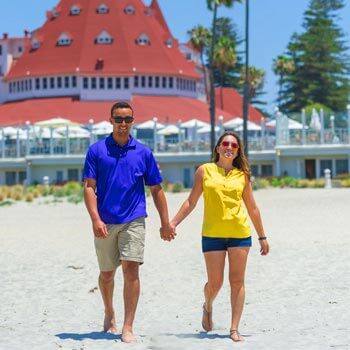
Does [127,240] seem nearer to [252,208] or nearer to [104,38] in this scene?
[252,208]

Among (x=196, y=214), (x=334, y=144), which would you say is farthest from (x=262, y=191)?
(x=196, y=214)

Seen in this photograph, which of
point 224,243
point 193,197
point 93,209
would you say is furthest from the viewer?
point 193,197

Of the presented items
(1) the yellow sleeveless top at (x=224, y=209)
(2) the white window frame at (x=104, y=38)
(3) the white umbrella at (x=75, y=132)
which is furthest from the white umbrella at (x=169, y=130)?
(1) the yellow sleeveless top at (x=224, y=209)

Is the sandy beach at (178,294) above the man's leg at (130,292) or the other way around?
the other way around

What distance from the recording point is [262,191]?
4025 cm

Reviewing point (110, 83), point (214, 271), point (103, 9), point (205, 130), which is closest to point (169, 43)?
point (103, 9)

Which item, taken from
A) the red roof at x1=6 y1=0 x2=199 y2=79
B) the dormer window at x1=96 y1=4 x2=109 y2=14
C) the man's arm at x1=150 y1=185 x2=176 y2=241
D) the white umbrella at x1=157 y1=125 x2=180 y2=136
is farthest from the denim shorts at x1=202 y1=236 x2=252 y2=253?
the dormer window at x1=96 y1=4 x2=109 y2=14

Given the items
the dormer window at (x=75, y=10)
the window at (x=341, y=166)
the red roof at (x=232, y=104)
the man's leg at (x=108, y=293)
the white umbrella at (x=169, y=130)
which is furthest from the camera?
the red roof at (x=232, y=104)

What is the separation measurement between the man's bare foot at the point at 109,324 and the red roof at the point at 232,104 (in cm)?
7519

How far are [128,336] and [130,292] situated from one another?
371mm

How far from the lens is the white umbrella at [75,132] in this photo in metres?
51.3

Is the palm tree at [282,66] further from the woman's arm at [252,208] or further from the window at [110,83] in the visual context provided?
the woman's arm at [252,208]

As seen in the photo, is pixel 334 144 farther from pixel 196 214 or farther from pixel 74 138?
pixel 196 214

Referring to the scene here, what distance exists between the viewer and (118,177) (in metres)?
8.19
